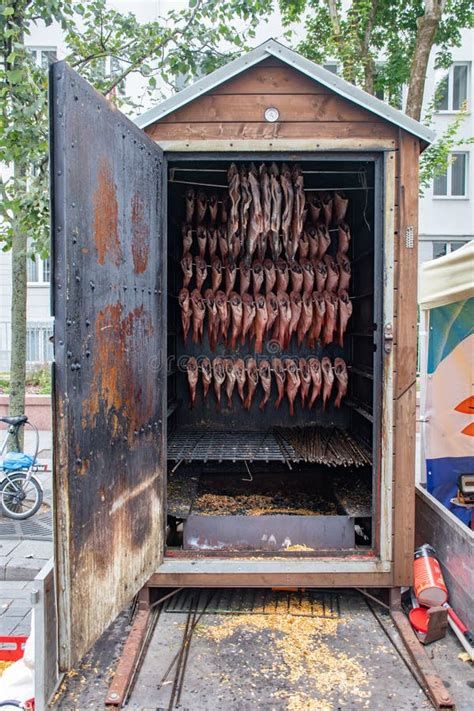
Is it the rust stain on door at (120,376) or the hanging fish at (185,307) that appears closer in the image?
the rust stain on door at (120,376)

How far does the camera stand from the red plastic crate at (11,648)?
352 cm

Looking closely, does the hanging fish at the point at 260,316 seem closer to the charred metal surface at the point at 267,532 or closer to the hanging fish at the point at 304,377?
the hanging fish at the point at 304,377

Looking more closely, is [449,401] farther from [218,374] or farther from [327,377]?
[218,374]

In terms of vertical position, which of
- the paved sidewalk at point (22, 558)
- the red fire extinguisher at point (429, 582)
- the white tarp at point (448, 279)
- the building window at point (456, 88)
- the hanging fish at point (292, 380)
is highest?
the building window at point (456, 88)

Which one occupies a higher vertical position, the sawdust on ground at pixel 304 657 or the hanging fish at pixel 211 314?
the hanging fish at pixel 211 314

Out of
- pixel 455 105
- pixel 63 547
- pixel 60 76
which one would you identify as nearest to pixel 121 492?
pixel 63 547

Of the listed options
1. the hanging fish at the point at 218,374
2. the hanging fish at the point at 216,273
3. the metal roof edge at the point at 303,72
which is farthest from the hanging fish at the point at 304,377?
the metal roof edge at the point at 303,72

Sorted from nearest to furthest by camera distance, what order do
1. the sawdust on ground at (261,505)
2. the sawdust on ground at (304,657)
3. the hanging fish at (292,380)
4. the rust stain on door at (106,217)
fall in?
1. the rust stain on door at (106,217)
2. the sawdust on ground at (304,657)
3. the sawdust on ground at (261,505)
4. the hanging fish at (292,380)

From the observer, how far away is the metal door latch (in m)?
3.98

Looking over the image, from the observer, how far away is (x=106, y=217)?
3.13 meters

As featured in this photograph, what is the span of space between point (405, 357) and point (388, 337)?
184 mm

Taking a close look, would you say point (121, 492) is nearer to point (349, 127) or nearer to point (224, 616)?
point (224, 616)

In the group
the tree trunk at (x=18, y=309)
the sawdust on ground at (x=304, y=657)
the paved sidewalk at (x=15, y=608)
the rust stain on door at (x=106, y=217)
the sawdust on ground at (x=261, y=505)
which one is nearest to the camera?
the rust stain on door at (x=106, y=217)

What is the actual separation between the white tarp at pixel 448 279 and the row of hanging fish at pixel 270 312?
77 centimetres
